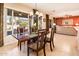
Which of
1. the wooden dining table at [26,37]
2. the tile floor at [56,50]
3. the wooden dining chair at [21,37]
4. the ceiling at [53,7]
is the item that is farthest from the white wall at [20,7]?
the tile floor at [56,50]

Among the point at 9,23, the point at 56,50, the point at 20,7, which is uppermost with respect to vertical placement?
the point at 20,7

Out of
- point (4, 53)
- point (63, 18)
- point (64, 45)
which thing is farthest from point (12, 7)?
point (64, 45)

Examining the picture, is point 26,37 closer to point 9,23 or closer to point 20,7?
point 9,23

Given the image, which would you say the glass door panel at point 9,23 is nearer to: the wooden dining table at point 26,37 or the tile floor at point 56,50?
the wooden dining table at point 26,37

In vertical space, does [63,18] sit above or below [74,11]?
below

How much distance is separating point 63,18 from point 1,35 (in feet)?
6.71

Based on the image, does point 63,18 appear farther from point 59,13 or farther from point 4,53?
point 4,53

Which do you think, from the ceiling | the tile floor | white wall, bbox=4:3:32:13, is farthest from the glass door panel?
the ceiling

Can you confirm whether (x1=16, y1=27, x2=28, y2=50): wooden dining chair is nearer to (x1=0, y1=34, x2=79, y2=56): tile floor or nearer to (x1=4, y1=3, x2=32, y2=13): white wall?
(x1=0, y1=34, x2=79, y2=56): tile floor

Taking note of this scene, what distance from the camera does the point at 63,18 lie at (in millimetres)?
2482

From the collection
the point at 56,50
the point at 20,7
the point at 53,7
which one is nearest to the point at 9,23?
the point at 20,7

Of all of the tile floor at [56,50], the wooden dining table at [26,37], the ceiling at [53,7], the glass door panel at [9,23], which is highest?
the ceiling at [53,7]

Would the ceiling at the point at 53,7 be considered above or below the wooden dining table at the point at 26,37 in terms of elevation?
above

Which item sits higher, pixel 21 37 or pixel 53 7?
pixel 53 7
